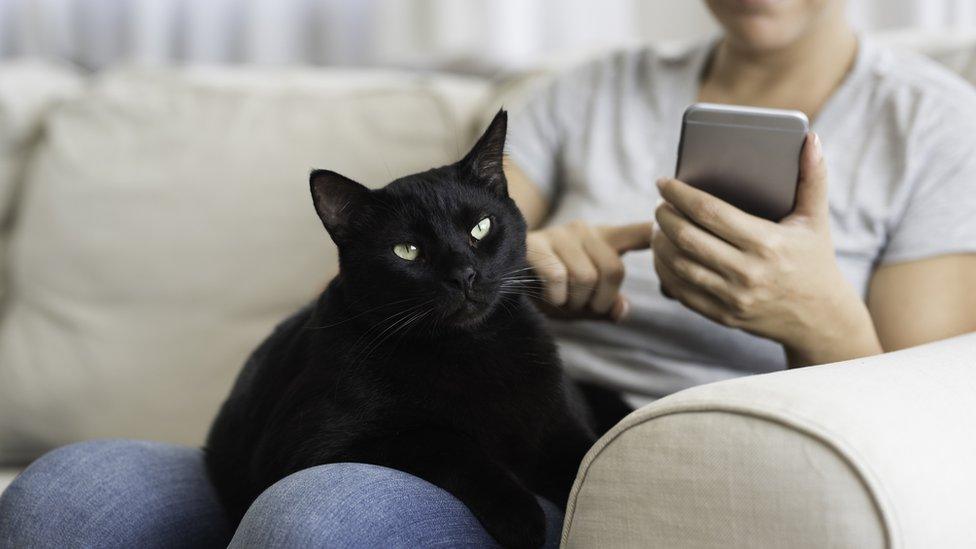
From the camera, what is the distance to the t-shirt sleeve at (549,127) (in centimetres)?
124

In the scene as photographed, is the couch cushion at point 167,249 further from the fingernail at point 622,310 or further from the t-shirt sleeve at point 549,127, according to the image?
the fingernail at point 622,310

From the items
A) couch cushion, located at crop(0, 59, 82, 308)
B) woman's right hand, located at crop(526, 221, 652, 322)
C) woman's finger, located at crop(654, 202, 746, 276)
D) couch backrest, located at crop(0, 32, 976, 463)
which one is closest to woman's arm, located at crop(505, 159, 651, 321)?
woman's right hand, located at crop(526, 221, 652, 322)

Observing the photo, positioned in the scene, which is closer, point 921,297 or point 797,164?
point 797,164

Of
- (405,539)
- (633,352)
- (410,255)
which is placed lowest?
(633,352)

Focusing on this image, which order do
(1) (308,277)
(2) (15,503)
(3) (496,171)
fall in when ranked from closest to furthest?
(2) (15,503) → (3) (496,171) → (1) (308,277)

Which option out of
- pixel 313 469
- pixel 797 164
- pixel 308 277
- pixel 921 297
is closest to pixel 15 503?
pixel 313 469

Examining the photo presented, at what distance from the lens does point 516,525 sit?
2.22 feet

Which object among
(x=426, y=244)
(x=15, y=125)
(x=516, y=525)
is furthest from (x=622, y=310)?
(x=15, y=125)

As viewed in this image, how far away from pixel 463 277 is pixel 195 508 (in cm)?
36

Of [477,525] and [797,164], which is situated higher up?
[797,164]

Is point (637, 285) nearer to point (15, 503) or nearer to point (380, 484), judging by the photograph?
point (380, 484)

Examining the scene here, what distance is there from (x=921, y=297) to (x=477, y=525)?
0.57m

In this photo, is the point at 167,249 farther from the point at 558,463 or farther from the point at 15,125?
the point at 558,463

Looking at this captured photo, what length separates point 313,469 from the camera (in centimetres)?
68
